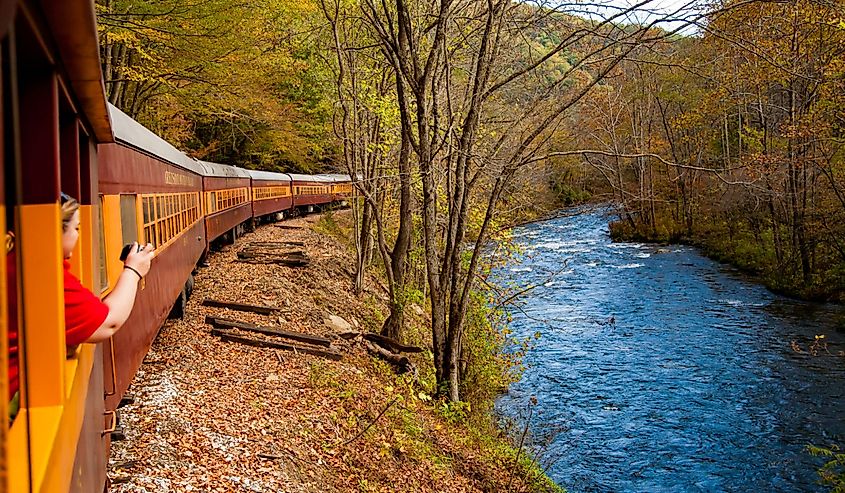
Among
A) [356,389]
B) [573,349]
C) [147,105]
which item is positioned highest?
[147,105]

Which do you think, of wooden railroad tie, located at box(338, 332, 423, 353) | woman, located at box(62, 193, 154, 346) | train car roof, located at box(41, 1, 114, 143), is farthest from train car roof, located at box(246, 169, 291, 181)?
woman, located at box(62, 193, 154, 346)

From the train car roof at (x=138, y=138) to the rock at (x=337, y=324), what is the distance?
3.91m

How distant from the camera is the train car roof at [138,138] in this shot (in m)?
5.84

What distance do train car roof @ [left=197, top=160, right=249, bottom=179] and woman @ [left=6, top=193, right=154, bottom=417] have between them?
40.3 ft

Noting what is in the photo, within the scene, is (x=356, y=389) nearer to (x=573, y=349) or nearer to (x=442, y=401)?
(x=442, y=401)

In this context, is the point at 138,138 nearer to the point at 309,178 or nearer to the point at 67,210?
the point at 67,210

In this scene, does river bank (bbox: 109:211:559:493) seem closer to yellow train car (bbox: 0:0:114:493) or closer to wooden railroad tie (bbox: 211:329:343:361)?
wooden railroad tie (bbox: 211:329:343:361)

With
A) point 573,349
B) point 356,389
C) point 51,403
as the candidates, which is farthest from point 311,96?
point 51,403

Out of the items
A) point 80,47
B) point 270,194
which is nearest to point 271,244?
point 270,194

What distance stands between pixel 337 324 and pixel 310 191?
21.1 metres

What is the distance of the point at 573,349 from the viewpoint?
627 inches

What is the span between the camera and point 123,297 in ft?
8.41

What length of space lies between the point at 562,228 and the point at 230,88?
22.6 meters

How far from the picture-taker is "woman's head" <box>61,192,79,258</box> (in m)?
2.26
